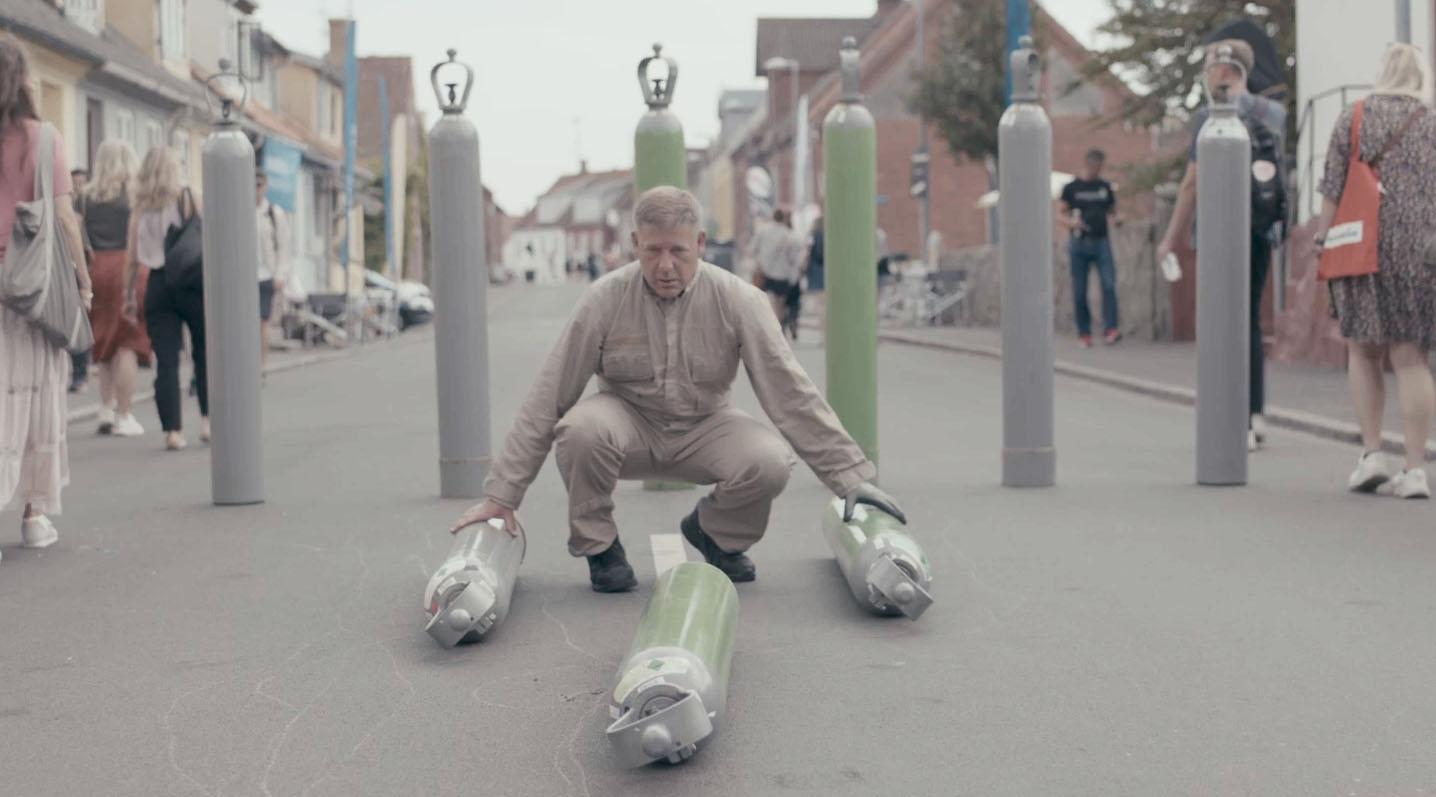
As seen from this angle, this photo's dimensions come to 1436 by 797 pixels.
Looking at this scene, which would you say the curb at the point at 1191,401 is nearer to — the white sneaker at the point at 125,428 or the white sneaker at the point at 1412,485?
the white sneaker at the point at 1412,485

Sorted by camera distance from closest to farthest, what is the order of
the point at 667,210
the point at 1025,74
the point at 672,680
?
the point at 672,680, the point at 667,210, the point at 1025,74

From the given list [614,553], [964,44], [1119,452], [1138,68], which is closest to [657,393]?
[614,553]

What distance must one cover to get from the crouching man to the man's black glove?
2 cm

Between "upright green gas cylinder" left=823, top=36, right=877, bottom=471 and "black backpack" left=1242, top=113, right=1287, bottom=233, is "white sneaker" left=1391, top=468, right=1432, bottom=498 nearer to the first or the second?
"upright green gas cylinder" left=823, top=36, right=877, bottom=471

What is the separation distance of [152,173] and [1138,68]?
17.1m

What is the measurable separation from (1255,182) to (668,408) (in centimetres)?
554

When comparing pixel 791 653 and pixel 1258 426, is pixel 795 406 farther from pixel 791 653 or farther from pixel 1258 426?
pixel 1258 426

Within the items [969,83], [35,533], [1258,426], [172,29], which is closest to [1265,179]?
[1258,426]

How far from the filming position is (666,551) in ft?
23.7

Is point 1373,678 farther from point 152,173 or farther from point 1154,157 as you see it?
point 1154,157

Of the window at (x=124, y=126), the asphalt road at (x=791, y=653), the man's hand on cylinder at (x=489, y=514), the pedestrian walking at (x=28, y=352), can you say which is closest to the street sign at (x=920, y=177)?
the window at (x=124, y=126)

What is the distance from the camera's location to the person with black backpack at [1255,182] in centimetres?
1013

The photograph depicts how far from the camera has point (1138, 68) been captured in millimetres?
26250

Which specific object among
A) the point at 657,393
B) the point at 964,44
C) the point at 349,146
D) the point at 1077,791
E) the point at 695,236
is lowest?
the point at 1077,791
